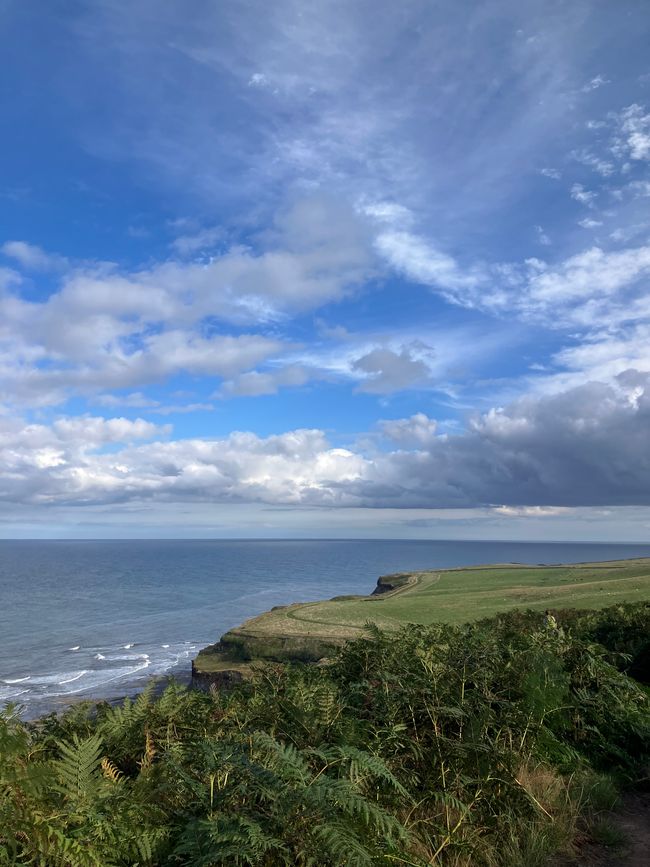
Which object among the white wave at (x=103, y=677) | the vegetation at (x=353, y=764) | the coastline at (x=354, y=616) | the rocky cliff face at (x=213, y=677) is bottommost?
the white wave at (x=103, y=677)

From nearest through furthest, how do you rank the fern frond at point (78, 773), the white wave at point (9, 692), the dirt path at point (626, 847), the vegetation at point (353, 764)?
the vegetation at point (353, 764) → the fern frond at point (78, 773) → the dirt path at point (626, 847) → the white wave at point (9, 692)

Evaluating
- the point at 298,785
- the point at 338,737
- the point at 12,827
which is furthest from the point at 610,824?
the point at 12,827

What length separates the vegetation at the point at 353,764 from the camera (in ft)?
10.7

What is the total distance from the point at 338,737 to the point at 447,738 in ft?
3.45

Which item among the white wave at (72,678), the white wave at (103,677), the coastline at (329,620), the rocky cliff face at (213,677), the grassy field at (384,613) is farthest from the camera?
the white wave at (72,678)

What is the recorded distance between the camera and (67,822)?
10.7 ft

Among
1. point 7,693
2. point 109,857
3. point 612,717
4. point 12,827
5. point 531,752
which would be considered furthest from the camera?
point 7,693

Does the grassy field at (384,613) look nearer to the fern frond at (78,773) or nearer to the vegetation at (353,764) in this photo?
the vegetation at (353,764)

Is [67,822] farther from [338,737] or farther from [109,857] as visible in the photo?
[338,737]

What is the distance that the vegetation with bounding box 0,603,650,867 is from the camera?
326 centimetres

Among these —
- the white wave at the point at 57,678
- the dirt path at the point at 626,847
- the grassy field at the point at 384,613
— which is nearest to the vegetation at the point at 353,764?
the dirt path at the point at 626,847

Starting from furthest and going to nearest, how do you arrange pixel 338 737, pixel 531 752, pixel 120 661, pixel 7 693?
pixel 120 661
pixel 7 693
pixel 531 752
pixel 338 737

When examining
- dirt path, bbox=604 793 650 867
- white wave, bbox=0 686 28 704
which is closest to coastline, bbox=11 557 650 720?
white wave, bbox=0 686 28 704

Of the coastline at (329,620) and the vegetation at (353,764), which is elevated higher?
the vegetation at (353,764)
